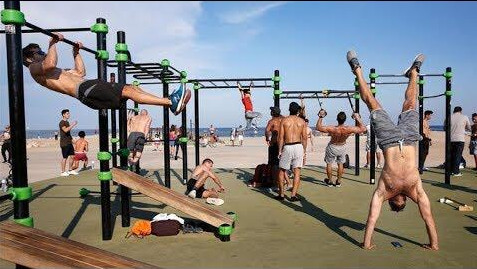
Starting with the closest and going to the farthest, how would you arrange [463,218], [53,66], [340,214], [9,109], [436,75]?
[9,109] → [53,66] → [463,218] → [340,214] → [436,75]

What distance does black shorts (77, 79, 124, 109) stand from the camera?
4641 mm

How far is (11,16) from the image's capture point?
3.27 meters

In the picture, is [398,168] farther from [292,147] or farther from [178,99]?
[292,147]

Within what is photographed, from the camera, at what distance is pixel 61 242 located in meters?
3.32

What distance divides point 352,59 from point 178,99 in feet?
8.46

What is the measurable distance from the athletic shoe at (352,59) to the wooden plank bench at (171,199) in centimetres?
287

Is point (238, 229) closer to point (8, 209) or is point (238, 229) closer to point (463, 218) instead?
point (463, 218)

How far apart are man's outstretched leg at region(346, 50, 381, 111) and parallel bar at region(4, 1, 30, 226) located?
4021mm

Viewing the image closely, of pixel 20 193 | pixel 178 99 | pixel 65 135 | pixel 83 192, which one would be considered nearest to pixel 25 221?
pixel 20 193

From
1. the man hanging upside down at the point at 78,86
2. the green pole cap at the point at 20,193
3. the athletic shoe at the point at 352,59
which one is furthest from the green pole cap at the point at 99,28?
the athletic shoe at the point at 352,59

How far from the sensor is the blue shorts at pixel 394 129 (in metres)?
4.73

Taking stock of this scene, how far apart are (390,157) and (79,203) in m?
6.52

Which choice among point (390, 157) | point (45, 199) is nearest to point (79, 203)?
point (45, 199)

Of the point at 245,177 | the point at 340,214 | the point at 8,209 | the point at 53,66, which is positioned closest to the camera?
the point at 53,66
